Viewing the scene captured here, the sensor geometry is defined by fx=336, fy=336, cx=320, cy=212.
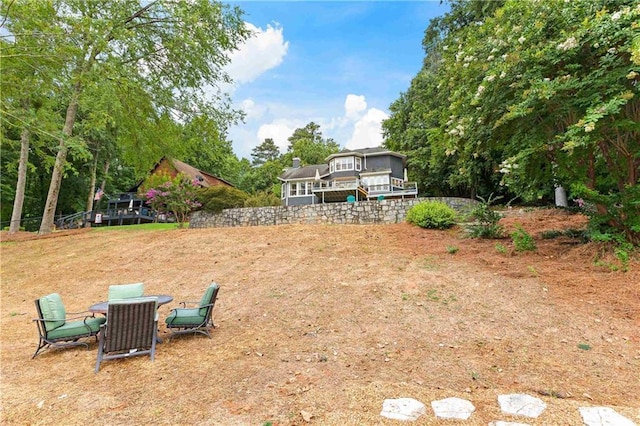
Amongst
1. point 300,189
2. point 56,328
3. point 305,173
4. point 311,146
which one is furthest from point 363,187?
point 56,328

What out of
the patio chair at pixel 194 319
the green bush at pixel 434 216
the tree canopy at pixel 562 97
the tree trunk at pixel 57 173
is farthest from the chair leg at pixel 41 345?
the tree trunk at pixel 57 173

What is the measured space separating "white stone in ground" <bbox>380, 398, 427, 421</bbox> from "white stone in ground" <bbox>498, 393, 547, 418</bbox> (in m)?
0.74

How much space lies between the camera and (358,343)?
4.85 meters

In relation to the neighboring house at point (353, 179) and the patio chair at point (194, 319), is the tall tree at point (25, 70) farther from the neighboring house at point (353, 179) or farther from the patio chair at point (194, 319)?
the neighboring house at point (353, 179)

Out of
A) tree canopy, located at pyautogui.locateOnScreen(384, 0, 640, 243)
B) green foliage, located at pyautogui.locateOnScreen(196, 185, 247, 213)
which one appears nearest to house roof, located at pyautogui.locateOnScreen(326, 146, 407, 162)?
green foliage, located at pyautogui.locateOnScreen(196, 185, 247, 213)

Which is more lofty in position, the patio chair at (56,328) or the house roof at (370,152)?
the house roof at (370,152)

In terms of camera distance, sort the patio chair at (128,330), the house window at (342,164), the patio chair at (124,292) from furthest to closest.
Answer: the house window at (342,164) → the patio chair at (124,292) → the patio chair at (128,330)

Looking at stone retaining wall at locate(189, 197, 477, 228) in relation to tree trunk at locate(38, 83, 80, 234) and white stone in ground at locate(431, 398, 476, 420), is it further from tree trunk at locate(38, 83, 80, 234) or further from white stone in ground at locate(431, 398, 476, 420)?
white stone in ground at locate(431, 398, 476, 420)

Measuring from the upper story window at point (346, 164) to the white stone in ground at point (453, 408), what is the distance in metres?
27.7

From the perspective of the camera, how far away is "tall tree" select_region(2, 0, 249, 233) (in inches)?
511

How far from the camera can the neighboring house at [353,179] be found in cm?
2755

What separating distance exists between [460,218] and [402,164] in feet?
63.2

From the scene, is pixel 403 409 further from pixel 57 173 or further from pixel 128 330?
pixel 57 173

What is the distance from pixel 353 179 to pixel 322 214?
1416 cm
